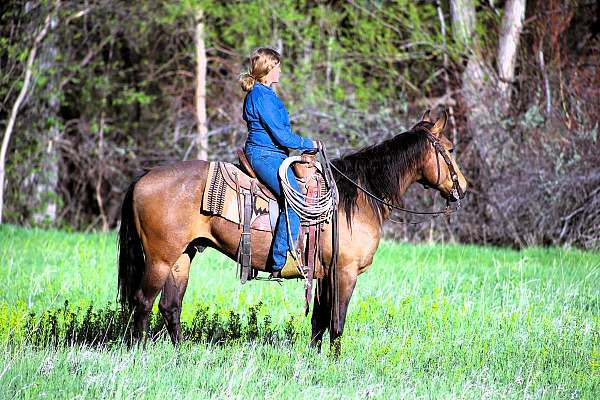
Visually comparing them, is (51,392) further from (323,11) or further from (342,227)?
(323,11)

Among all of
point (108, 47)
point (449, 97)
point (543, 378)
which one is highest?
point (108, 47)

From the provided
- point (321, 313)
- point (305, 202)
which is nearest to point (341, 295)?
point (321, 313)

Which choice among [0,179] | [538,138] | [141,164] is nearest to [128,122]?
[141,164]

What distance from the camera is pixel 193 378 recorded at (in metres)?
5.64

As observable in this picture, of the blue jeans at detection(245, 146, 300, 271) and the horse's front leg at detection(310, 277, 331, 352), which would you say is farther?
the horse's front leg at detection(310, 277, 331, 352)

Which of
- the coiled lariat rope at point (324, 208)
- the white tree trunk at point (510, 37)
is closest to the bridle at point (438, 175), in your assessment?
the coiled lariat rope at point (324, 208)

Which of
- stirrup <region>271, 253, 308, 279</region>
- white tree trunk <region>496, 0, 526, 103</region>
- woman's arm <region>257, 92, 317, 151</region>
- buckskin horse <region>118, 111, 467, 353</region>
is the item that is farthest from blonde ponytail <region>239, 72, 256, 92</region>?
white tree trunk <region>496, 0, 526, 103</region>

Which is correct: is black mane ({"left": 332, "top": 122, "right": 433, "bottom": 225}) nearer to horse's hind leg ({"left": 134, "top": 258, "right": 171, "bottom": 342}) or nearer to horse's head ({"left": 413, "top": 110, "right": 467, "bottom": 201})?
horse's head ({"left": 413, "top": 110, "right": 467, "bottom": 201})

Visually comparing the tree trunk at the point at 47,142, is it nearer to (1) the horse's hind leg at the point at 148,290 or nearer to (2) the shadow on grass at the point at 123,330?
(2) the shadow on grass at the point at 123,330

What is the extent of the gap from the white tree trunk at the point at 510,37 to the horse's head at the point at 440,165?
33.8 feet

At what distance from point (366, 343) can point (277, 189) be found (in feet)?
5.01

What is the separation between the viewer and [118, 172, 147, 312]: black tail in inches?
267

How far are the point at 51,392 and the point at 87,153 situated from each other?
17.1 meters

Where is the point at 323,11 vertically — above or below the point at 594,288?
above
